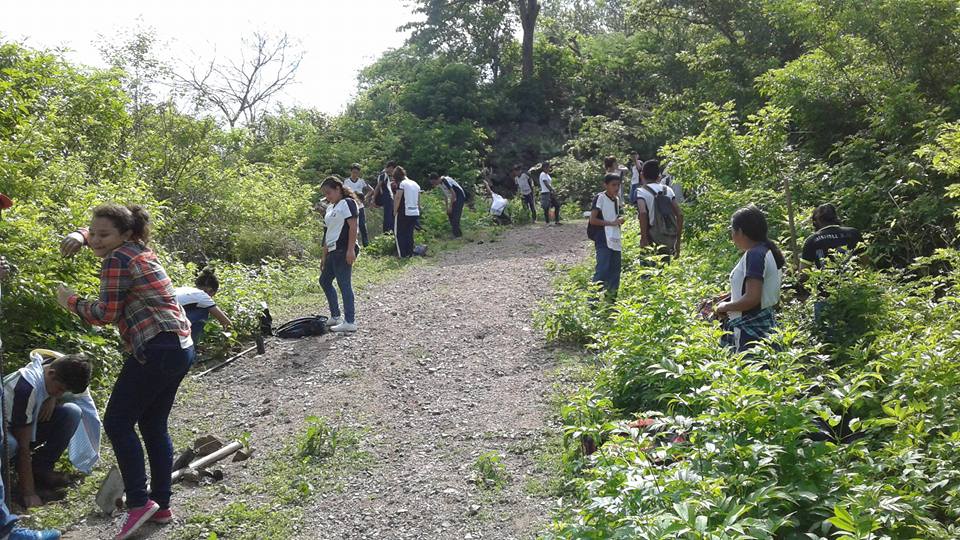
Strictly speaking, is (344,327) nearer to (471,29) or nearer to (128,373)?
(128,373)

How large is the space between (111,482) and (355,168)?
38.6 feet

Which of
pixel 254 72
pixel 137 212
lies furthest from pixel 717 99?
pixel 254 72

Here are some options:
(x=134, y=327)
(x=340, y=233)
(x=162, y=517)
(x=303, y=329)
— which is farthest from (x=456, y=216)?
(x=134, y=327)

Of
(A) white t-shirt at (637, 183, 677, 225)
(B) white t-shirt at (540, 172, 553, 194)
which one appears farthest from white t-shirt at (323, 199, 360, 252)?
(B) white t-shirt at (540, 172, 553, 194)

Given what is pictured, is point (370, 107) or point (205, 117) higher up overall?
point (370, 107)

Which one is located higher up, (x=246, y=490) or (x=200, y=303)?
(x=200, y=303)

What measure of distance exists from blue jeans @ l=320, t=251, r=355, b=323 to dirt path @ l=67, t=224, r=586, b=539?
1.17 ft

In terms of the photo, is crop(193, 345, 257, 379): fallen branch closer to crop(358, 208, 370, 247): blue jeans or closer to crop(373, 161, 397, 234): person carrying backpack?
crop(358, 208, 370, 247): blue jeans

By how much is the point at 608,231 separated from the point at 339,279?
300cm

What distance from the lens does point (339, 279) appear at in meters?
9.21

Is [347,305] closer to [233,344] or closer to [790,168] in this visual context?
[233,344]

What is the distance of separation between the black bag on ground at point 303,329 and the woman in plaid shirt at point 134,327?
4550 mm

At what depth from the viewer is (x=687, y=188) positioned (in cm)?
996

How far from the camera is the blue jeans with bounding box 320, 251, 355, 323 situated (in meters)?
9.17
